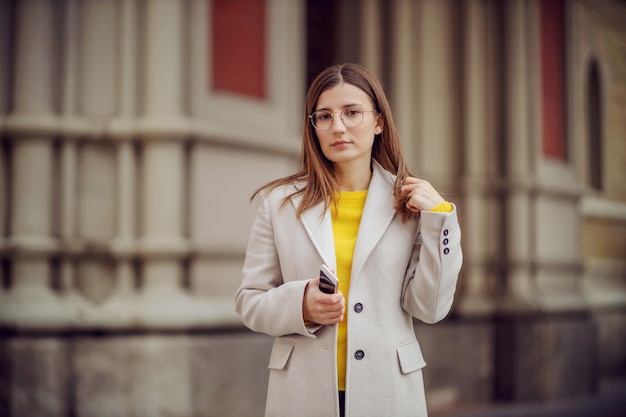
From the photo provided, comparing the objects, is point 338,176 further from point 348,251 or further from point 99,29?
point 99,29

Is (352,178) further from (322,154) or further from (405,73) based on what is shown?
(405,73)

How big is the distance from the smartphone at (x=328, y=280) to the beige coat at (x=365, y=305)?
9 centimetres

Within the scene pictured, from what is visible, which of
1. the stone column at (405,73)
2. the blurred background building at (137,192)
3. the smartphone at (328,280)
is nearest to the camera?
the smartphone at (328,280)

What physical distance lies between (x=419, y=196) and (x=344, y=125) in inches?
11.8

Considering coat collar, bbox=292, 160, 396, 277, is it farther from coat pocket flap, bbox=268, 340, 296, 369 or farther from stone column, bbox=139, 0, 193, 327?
stone column, bbox=139, 0, 193, 327

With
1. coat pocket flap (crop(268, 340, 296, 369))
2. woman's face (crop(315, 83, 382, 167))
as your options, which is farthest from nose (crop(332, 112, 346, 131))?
coat pocket flap (crop(268, 340, 296, 369))

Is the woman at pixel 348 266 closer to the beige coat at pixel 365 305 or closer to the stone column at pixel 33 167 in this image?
the beige coat at pixel 365 305

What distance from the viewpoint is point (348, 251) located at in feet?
8.05

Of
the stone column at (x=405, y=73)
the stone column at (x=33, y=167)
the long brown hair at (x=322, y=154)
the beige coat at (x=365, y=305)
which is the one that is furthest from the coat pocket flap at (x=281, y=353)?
the stone column at (x=405, y=73)

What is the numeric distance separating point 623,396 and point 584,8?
5.24 metres

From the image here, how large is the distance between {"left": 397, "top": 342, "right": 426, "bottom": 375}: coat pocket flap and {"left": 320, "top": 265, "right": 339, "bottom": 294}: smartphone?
30 centimetres

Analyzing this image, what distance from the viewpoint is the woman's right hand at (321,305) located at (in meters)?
2.26

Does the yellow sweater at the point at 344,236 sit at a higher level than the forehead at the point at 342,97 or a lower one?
lower

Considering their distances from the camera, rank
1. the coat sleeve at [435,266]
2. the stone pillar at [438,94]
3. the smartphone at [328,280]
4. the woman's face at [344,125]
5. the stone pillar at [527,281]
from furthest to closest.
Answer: the stone pillar at [438,94], the stone pillar at [527,281], the woman's face at [344,125], the coat sleeve at [435,266], the smartphone at [328,280]
